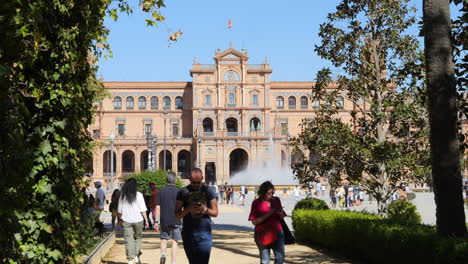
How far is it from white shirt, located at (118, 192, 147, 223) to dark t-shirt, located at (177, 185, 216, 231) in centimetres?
310

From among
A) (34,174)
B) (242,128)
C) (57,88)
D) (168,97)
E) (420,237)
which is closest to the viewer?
(34,174)

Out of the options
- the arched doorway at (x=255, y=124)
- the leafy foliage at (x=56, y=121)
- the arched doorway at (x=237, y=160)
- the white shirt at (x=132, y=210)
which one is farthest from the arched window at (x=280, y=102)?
the leafy foliage at (x=56, y=121)

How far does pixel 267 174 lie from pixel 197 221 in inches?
2244

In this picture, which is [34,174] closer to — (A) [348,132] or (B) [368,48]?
(A) [348,132]

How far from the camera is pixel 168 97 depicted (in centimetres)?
7356

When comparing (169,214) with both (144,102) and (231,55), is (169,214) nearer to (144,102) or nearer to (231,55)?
(231,55)

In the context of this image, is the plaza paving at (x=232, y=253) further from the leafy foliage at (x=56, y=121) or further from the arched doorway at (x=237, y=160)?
the arched doorway at (x=237, y=160)

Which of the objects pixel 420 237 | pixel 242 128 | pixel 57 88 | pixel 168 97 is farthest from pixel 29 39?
pixel 168 97

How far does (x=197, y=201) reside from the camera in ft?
21.0

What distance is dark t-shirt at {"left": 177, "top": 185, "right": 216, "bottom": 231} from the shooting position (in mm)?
6375

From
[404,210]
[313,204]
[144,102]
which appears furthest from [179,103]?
[404,210]

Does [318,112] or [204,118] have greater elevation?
[204,118]

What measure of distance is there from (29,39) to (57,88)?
50.5 inches

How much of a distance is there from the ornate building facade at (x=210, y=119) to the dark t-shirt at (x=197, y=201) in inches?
2216
